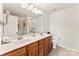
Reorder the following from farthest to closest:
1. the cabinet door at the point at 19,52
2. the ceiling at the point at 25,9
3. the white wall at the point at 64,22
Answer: the white wall at the point at 64,22
the ceiling at the point at 25,9
the cabinet door at the point at 19,52

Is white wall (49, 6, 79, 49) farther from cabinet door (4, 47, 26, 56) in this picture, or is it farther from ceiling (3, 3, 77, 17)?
cabinet door (4, 47, 26, 56)

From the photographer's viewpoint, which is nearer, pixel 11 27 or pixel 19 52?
pixel 19 52

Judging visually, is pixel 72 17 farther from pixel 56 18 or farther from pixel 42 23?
pixel 42 23

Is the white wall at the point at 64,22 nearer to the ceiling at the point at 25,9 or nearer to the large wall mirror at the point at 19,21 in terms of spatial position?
the ceiling at the point at 25,9

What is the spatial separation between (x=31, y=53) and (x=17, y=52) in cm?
47

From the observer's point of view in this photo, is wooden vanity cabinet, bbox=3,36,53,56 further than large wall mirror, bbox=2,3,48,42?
No

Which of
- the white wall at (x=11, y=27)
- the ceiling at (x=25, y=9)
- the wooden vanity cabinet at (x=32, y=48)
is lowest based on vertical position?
the wooden vanity cabinet at (x=32, y=48)

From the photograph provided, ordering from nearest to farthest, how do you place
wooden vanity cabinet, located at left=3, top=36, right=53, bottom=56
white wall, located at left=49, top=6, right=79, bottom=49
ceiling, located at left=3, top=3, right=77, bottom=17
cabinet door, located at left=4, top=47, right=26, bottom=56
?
cabinet door, located at left=4, top=47, right=26, bottom=56 < wooden vanity cabinet, located at left=3, top=36, right=53, bottom=56 < ceiling, located at left=3, top=3, right=77, bottom=17 < white wall, located at left=49, top=6, right=79, bottom=49

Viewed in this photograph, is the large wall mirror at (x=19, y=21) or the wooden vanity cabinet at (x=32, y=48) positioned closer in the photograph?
the wooden vanity cabinet at (x=32, y=48)

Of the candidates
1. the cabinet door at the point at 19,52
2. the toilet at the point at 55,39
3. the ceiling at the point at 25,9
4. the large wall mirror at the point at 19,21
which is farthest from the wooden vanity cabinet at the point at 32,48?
the ceiling at the point at 25,9

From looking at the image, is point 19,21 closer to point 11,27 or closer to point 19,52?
point 11,27

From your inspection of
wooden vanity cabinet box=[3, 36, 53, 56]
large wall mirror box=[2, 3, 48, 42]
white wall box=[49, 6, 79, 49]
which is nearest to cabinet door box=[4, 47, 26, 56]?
wooden vanity cabinet box=[3, 36, 53, 56]

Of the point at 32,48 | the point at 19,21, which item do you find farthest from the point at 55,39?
the point at 19,21

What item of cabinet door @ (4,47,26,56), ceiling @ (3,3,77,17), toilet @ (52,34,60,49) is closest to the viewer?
cabinet door @ (4,47,26,56)
